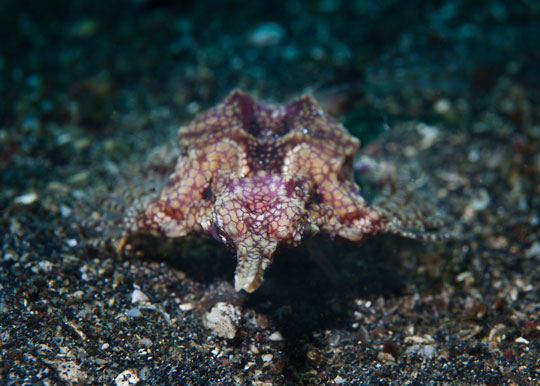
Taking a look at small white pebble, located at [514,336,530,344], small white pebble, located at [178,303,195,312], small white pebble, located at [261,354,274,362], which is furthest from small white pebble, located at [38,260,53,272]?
small white pebble, located at [514,336,530,344]

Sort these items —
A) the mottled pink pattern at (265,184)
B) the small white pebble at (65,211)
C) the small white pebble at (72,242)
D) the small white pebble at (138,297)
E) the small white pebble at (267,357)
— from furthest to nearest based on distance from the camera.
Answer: the small white pebble at (65,211) < the small white pebble at (72,242) < the small white pebble at (138,297) < the small white pebble at (267,357) < the mottled pink pattern at (265,184)

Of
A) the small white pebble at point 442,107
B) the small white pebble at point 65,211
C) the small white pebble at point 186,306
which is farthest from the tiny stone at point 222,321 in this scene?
the small white pebble at point 442,107

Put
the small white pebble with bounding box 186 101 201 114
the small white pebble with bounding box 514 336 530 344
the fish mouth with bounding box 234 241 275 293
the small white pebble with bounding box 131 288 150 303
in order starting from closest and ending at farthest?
the fish mouth with bounding box 234 241 275 293 → the small white pebble with bounding box 514 336 530 344 → the small white pebble with bounding box 131 288 150 303 → the small white pebble with bounding box 186 101 201 114

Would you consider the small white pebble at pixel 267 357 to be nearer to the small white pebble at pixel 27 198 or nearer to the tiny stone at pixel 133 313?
the tiny stone at pixel 133 313

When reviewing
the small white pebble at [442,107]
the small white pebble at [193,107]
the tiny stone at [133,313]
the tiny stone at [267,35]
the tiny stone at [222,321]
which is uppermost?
the tiny stone at [267,35]

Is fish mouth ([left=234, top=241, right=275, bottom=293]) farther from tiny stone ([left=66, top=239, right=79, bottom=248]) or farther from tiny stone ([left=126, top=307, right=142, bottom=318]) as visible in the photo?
tiny stone ([left=66, top=239, right=79, bottom=248])

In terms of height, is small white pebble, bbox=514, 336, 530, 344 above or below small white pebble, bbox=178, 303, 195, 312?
below

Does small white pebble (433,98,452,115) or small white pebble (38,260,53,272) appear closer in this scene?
small white pebble (38,260,53,272)

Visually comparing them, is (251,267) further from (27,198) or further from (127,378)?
(27,198)
